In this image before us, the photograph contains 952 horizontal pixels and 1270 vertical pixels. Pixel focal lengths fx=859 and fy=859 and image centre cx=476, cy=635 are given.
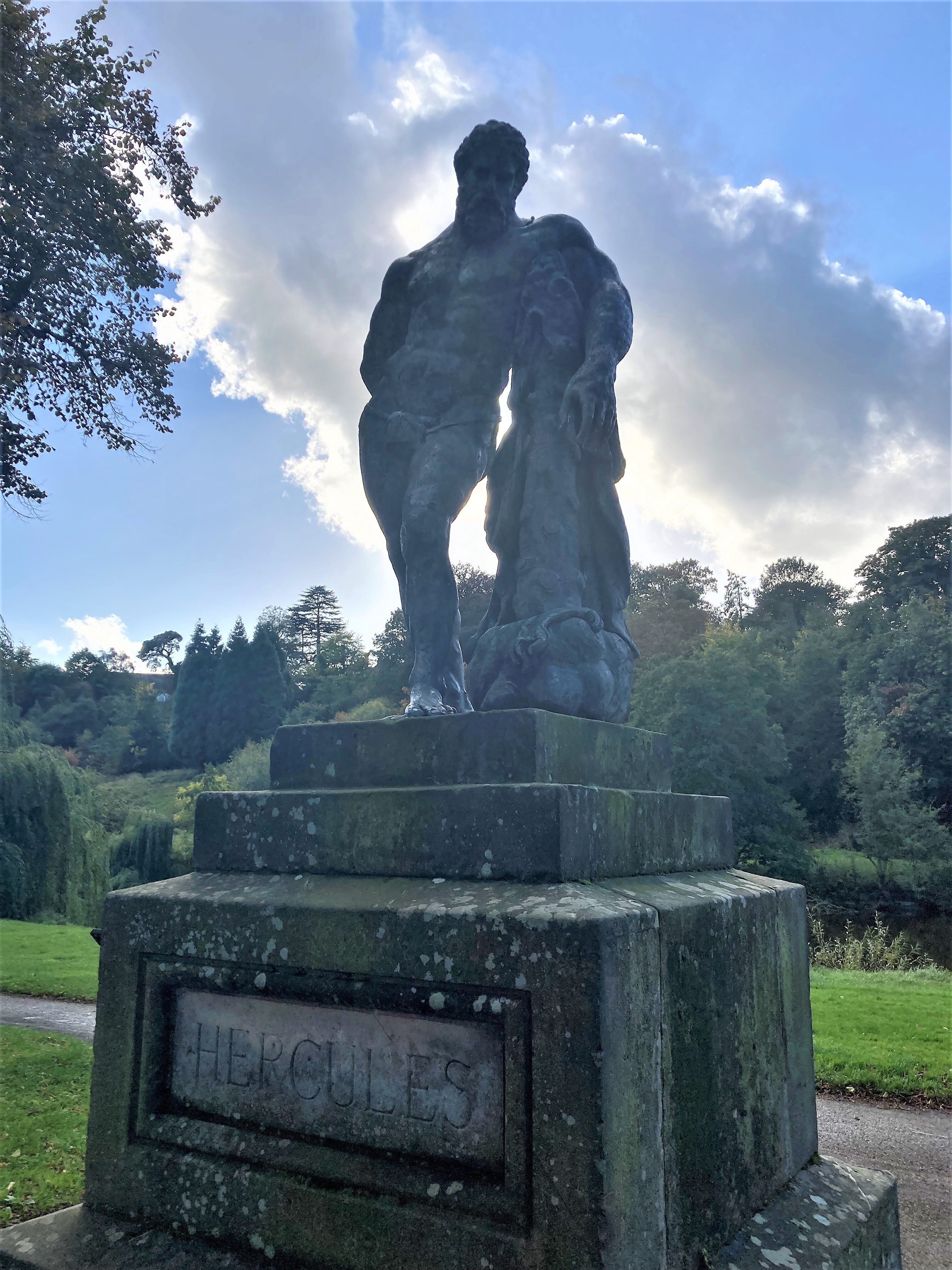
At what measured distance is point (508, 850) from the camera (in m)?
2.17

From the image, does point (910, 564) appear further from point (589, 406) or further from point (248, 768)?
point (589, 406)

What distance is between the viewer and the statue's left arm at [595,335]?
3410 millimetres

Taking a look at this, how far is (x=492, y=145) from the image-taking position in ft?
11.6

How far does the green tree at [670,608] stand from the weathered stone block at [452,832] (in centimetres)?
3676

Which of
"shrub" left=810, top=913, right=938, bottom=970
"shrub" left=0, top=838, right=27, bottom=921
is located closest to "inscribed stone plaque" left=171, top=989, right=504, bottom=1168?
"shrub" left=810, top=913, right=938, bottom=970

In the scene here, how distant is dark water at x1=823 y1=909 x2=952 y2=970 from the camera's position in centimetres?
1902

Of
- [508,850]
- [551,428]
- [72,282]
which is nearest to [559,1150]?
[508,850]

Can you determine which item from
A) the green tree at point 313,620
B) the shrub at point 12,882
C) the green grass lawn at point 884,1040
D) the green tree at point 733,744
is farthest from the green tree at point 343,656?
the green grass lawn at point 884,1040

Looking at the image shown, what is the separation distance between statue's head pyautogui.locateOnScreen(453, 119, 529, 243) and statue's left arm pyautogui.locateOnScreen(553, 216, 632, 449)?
0.27m

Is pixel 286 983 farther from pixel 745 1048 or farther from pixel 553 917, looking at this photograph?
pixel 745 1048

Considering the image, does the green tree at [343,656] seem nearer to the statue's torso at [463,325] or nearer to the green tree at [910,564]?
the green tree at [910,564]

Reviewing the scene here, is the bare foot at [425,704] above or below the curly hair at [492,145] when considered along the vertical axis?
below

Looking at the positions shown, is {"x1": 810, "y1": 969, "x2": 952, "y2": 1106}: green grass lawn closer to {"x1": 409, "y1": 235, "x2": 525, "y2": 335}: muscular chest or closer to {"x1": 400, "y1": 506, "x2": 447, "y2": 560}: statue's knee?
{"x1": 400, "y1": 506, "x2": 447, "y2": 560}: statue's knee

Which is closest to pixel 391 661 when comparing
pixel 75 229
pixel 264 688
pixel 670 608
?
pixel 264 688
